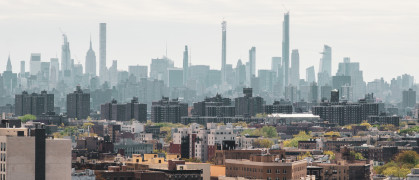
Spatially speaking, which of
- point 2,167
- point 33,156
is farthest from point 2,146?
point 33,156

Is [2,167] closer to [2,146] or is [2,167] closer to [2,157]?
[2,157]

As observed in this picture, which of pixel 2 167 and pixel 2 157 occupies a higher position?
pixel 2 157

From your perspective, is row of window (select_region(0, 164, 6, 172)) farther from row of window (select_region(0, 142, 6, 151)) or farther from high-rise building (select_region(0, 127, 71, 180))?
row of window (select_region(0, 142, 6, 151))

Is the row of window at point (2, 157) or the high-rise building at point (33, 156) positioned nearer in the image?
the high-rise building at point (33, 156)

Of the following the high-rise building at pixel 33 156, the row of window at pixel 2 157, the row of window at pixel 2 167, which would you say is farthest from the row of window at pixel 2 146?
the row of window at pixel 2 167

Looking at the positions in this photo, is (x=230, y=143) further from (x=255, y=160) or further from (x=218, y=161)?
(x=255, y=160)

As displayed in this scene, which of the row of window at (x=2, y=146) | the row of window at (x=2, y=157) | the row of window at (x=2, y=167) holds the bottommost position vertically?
the row of window at (x=2, y=167)

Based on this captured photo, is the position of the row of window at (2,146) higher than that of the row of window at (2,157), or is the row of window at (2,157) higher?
the row of window at (2,146)

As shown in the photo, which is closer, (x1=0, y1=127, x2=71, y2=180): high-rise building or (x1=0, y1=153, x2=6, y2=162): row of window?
(x1=0, y1=127, x2=71, y2=180): high-rise building

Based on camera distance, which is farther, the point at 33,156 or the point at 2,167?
the point at 33,156

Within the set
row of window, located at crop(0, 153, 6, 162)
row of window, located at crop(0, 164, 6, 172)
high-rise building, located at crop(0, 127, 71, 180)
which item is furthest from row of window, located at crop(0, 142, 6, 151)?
row of window, located at crop(0, 164, 6, 172)

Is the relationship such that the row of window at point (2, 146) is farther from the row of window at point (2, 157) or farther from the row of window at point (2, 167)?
the row of window at point (2, 167)

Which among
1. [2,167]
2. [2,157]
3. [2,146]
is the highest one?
[2,146]

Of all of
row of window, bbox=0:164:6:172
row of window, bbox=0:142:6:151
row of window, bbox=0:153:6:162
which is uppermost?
row of window, bbox=0:142:6:151
